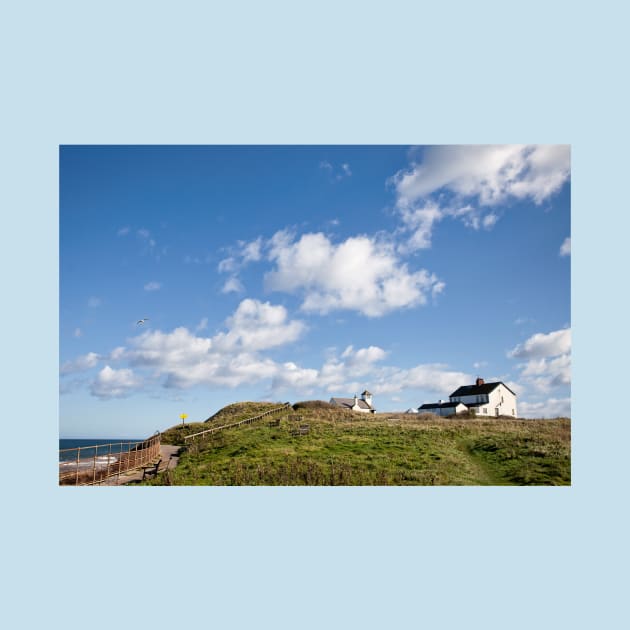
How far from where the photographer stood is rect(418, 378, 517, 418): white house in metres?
56.4

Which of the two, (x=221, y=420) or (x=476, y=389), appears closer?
(x=221, y=420)

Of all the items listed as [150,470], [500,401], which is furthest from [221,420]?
[500,401]

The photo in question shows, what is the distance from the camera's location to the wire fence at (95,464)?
2145 centimetres

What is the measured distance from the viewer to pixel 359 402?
222ft

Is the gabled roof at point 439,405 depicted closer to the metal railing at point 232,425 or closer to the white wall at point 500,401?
the white wall at point 500,401

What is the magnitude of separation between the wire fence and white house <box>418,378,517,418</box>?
39.2 metres

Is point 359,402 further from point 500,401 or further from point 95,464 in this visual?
point 95,464

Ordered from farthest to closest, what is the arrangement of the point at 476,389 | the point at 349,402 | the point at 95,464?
the point at 349,402 → the point at 476,389 → the point at 95,464

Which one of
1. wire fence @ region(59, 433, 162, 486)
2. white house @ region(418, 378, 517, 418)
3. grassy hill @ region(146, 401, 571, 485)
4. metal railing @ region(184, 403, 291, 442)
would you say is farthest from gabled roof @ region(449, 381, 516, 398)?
wire fence @ region(59, 433, 162, 486)

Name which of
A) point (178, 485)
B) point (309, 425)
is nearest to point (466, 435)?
point (309, 425)

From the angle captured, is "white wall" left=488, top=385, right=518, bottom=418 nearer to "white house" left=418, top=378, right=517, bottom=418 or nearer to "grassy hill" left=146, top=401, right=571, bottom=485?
"white house" left=418, top=378, right=517, bottom=418

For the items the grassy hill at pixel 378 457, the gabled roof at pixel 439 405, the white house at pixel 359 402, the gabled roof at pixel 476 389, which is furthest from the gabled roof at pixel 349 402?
the grassy hill at pixel 378 457

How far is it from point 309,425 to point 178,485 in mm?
17466

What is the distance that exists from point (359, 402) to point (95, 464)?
48807 mm
